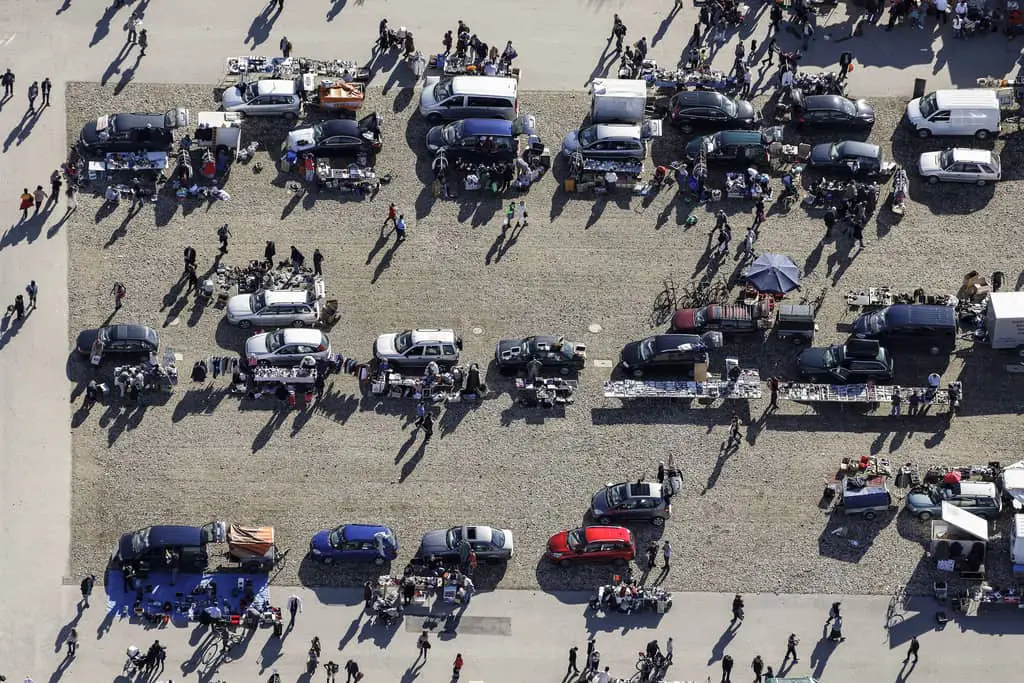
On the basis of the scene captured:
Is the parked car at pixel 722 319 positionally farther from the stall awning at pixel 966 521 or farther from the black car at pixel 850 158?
the stall awning at pixel 966 521

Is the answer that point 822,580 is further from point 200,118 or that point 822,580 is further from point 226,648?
A: point 200,118

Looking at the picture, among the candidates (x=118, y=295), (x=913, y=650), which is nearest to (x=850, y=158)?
(x=913, y=650)

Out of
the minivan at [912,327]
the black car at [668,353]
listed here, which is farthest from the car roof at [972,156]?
the black car at [668,353]

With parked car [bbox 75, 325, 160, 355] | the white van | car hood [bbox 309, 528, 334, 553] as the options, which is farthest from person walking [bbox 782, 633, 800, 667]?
the white van

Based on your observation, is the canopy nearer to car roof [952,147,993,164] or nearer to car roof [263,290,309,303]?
car roof [263,290,309,303]

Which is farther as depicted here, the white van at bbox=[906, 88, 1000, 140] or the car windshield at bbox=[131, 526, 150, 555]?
the white van at bbox=[906, 88, 1000, 140]

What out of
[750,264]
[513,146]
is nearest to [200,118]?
[513,146]

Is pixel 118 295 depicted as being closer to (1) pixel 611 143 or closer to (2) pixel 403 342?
(2) pixel 403 342
